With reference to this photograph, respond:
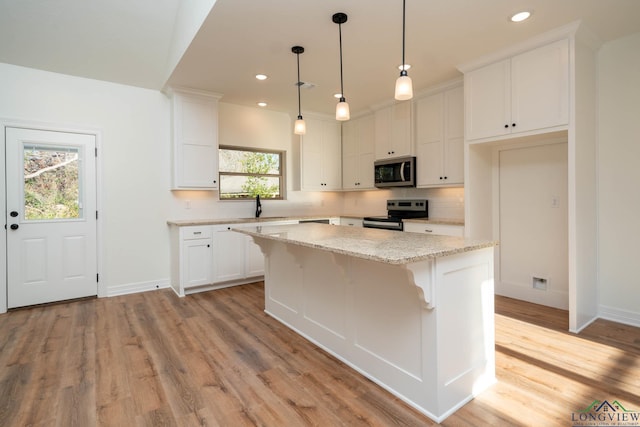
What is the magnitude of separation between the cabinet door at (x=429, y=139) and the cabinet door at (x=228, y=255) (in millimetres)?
2603

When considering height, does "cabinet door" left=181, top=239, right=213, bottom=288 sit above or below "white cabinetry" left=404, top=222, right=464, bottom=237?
below

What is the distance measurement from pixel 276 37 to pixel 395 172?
2.46 m

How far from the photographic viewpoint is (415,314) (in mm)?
1794

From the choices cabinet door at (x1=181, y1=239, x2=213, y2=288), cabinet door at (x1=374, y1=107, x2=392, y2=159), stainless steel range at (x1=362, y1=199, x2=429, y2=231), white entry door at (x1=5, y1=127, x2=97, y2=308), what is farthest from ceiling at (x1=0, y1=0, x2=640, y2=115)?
cabinet door at (x1=181, y1=239, x2=213, y2=288)

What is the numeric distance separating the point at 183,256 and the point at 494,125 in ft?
12.4

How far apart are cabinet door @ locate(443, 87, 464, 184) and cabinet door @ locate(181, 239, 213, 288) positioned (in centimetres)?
317

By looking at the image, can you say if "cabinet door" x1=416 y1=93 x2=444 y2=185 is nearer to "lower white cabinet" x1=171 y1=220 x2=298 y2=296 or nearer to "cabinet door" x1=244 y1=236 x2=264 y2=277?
"lower white cabinet" x1=171 y1=220 x2=298 y2=296

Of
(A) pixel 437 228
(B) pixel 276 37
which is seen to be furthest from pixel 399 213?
(B) pixel 276 37

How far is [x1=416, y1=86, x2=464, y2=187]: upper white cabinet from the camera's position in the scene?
3959 millimetres

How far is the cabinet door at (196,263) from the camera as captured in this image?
4.05 metres

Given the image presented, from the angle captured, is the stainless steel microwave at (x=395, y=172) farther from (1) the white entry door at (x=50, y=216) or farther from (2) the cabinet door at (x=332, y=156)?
(1) the white entry door at (x=50, y=216)

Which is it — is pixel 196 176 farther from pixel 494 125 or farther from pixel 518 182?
pixel 518 182

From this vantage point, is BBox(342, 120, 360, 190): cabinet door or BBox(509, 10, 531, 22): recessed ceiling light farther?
BBox(342, 120, 360, 190): cabinet door

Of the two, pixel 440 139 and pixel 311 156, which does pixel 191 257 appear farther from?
pixel 440 139
